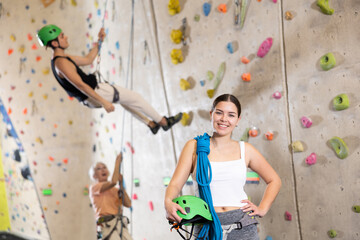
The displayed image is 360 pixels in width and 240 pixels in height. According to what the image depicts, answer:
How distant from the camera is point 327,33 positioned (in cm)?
267

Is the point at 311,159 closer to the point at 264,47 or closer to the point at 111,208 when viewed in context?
the point at 264,47

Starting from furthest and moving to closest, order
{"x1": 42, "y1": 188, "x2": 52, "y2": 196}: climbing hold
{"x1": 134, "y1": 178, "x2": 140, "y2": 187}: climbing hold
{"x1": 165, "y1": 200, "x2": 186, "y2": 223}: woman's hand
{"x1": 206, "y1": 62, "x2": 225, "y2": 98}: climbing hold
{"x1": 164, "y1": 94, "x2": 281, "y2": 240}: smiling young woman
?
{"x1": 42, "y1": 188, "x2": 52, "y2": 196}: climbing hold < {"x1": 134, "y1": 178, "x2": 140, "y2": 187}: climbing hold < {"x1": 206, "y1": 62, "x2": 225, "y2": 98}: climbing hold < {"x1": 164, "y1": 94, "x2": 281, "y2": 240}: smiling young woman < {"x1": 165, "y1": 200, "x2": 186, "y2": 223}: woman's hand

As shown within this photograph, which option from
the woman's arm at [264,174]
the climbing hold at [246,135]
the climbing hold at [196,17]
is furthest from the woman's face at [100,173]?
the woman's arm at [264,174]

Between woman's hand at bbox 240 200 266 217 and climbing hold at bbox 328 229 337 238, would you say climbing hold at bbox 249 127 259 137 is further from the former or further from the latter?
woman's hand at bbox 240 200 266 217

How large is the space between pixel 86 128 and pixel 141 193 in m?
1.33

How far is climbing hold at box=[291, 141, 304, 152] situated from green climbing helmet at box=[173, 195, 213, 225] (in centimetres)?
130

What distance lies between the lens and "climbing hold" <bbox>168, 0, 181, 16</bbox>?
3729 mm

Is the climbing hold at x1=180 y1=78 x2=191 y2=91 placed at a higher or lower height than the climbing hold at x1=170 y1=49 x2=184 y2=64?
lower

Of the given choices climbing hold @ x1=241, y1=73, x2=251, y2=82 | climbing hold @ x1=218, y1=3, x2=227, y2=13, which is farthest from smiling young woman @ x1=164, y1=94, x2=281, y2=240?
climbing hold @ x1=218, y1=3, x2=227, y2=13

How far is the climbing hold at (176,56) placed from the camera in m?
3.79

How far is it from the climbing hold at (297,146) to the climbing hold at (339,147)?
0.22 meters

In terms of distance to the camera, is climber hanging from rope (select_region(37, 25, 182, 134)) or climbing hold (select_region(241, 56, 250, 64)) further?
climber hanging from rope (select_region(37, 25, 182, 134))

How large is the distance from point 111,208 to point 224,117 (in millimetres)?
2182

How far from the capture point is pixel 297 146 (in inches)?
112
